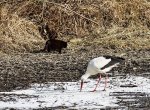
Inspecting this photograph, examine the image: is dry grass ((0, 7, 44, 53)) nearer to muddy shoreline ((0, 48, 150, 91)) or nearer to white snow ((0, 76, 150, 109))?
muddy shoreline ((0, 48, 150, 91))

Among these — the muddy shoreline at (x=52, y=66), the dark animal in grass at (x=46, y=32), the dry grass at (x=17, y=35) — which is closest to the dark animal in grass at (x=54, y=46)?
the muddy shoreline at (x=52, y=66)

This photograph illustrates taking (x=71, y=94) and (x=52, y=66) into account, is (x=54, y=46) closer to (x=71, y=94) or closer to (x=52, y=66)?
(x=52, y=66)

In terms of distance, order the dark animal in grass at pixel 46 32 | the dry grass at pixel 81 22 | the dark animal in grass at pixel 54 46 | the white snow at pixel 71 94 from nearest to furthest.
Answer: the white snow at pixel 71 94 → the dark animal in grass at pixel 54 46 → the dry grass at pixel 81 22 → the dark animal in grass at pixel 46 32

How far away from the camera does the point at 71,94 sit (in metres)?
9.21

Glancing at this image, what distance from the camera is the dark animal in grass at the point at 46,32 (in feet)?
51.7

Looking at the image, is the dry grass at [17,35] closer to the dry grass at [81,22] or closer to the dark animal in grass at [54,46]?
the dry grass at [81,22]

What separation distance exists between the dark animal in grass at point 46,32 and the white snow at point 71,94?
5.14 m

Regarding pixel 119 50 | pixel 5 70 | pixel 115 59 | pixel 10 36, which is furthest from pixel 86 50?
pixel 115 59

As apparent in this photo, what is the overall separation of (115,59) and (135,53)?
369 cm

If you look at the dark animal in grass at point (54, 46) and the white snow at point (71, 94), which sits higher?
the dark animal in grass at point (54, 46)

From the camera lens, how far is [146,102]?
848cm

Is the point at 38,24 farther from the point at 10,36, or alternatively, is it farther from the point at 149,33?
the point at 149,33

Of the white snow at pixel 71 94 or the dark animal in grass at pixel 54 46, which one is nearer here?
the white snow at pixel 71 94

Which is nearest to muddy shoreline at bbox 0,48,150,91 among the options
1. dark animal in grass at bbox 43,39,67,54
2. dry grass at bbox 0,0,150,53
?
dark animal in grass at bbox 43,39,67,54
